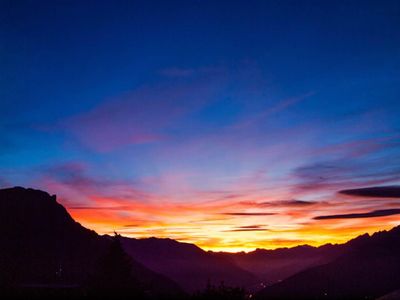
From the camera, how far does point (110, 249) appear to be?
68.5 meters

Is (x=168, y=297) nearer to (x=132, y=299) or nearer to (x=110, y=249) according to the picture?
(x=132, y=299)

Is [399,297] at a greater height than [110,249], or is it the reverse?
[110,249]

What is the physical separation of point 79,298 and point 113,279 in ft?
129

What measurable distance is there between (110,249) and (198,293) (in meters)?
43.6

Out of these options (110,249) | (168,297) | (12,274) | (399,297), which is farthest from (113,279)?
(12,274)

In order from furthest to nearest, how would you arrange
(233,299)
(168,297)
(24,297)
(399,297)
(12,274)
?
1. (12,274)
2. (399,297)
3. (168,297)
4. (24,297)
5. (233,299)

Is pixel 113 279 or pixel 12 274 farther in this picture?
pixel 12 274

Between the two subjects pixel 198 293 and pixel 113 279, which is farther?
pixel 113 279

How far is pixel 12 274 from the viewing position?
18412cm

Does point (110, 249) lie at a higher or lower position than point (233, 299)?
higher

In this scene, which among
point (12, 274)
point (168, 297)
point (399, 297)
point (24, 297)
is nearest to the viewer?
point (24, 297)

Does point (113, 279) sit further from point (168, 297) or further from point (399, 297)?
point (399, 297)

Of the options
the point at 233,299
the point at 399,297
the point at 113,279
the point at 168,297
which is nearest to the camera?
the point at 233,299

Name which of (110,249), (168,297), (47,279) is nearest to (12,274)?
(47,279)
